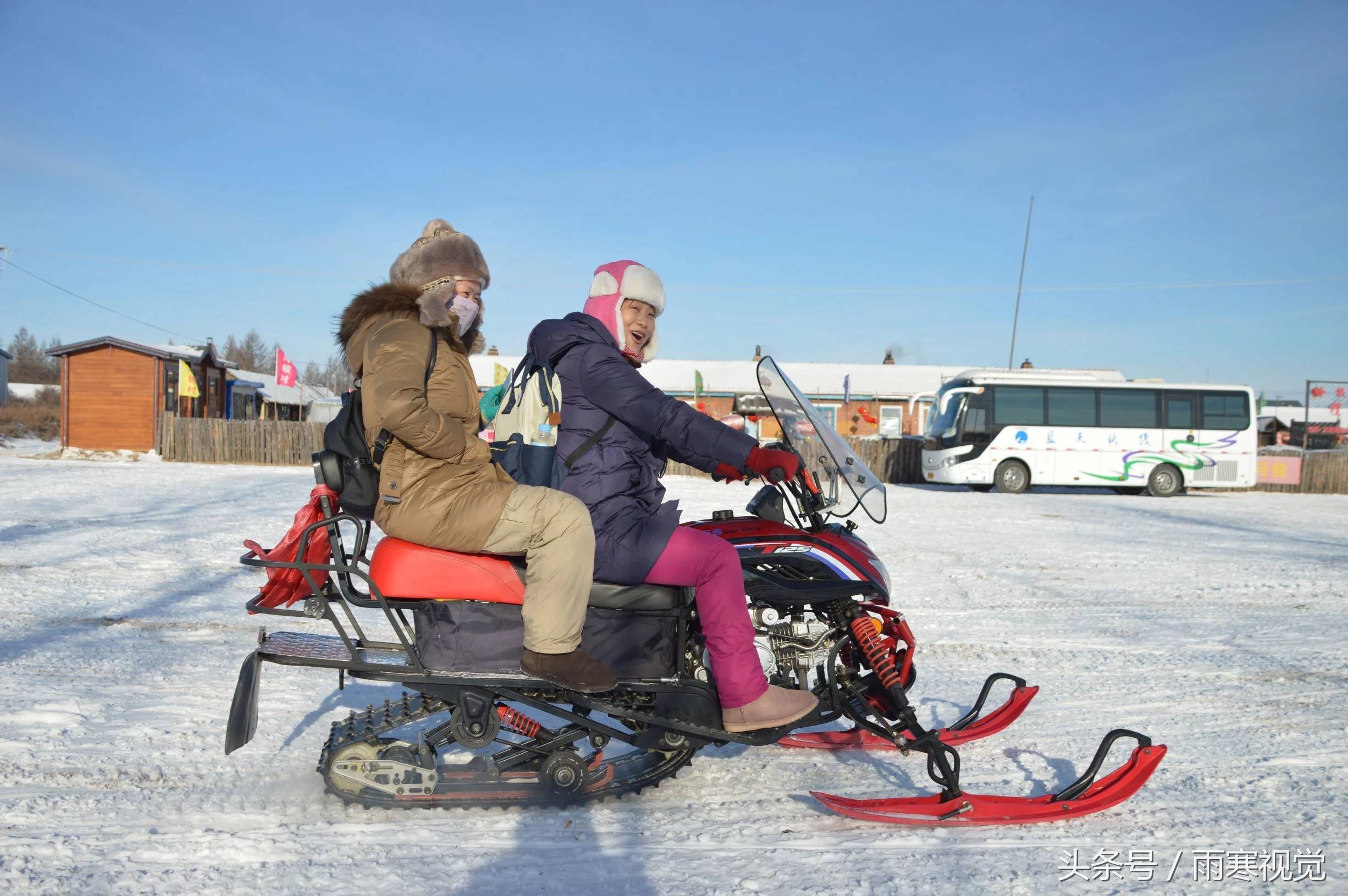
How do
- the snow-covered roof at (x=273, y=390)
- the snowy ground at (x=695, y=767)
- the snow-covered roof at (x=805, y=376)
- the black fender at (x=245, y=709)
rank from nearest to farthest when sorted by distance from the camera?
the snowy ground at (x=695, y=767)
the black fender at (x=245, y=709)
the snow-covered roof at (x=805, y=376)
the snow-covered roof at (x=273, y=390)

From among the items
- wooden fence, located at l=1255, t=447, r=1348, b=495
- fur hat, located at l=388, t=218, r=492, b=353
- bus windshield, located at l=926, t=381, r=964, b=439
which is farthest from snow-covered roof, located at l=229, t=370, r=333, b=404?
fur hat, located at l=388, t=218, r=492, b=353

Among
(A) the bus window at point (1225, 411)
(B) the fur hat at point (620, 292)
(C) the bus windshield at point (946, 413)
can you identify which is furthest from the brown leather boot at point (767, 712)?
(A) the bus window at point (1225, 411)

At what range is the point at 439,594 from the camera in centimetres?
308

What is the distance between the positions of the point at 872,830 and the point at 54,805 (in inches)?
113

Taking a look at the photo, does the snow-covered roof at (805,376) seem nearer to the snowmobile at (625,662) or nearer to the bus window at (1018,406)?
the bus window at (1018,406)

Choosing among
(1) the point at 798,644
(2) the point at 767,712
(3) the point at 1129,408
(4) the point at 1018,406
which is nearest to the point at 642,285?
(1) the point at 798,644

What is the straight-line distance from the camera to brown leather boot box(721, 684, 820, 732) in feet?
10.6

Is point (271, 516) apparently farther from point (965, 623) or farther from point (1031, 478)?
point (1031, 478)

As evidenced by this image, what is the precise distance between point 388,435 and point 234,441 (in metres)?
24.7

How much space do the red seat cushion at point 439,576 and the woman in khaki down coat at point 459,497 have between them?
0.07 meters

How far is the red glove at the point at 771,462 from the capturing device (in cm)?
317

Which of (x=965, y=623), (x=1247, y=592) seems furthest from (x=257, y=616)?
(x=1247, y=592)

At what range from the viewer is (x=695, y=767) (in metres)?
3.82

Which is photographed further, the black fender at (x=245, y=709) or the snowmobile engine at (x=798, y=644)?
the snowmobile engine at (x=798, y=644)
